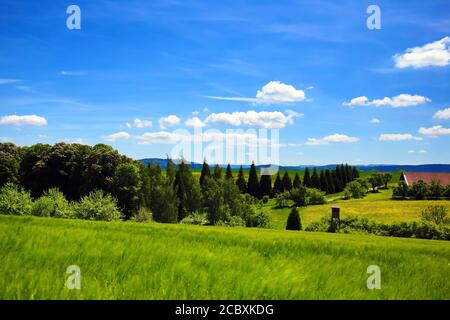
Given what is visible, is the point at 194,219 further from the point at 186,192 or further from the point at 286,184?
the point at 286,184

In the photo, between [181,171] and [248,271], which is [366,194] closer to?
[181,171]

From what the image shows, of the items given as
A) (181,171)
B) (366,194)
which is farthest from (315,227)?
(366,194)

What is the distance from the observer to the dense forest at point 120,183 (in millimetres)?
61094

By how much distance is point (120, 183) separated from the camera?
6106 centimetres

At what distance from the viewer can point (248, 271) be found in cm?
443

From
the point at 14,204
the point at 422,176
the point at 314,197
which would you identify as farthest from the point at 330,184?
the point at 14,204

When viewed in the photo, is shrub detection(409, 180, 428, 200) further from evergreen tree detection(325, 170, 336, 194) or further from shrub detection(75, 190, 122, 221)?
shrub detection(75, 190, 122, 221)

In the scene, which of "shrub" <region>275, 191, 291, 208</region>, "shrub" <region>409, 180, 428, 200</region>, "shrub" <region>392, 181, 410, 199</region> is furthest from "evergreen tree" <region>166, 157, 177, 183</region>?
"shrub" <region>409, 180, 428, 200</region>

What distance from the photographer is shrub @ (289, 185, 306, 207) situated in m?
124

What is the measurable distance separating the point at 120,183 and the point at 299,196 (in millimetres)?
76359

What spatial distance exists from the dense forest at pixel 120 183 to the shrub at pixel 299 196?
43498 millimetres

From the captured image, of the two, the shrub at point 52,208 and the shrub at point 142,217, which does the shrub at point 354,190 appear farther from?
the shrub at point 52,208
